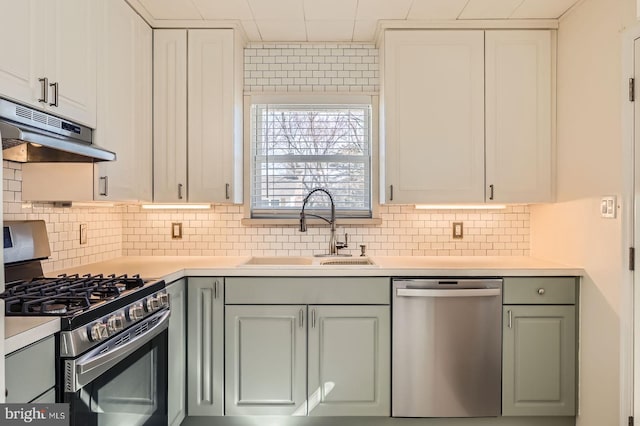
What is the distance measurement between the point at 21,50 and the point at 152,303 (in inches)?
42.7

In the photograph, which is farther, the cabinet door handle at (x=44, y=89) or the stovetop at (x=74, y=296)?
the cabinet door handle at (x=44, y=89)

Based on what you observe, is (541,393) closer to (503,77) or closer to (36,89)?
(503,77)

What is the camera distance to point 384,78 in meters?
2.72

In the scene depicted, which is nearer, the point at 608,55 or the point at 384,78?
the point at 608,55

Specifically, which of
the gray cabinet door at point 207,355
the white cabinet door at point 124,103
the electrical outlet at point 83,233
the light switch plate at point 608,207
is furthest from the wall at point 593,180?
the electrical outlet at point 83,233

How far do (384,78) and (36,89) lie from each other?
1851 millimetres

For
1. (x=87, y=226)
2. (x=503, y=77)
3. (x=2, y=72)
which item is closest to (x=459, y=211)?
(x=503, y=77)

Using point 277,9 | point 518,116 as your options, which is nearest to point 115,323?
point 277,9

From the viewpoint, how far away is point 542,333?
2412 mm

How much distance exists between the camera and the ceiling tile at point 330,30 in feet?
8.98

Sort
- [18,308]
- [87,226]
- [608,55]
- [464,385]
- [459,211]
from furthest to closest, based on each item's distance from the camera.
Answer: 1. [459,211]
2. [87,226]
3. [464,385]
4. [608,55]
5. [18,308]

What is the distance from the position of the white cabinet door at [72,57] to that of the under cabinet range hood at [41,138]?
60 millimetres

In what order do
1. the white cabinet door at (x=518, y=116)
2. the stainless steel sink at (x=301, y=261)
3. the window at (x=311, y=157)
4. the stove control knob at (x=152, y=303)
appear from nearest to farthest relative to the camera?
the stove control knob at (x=152, y=303) → the white cabinet door at (x=518, y=116) → the stainless steel sink at (x=301, y=261) → the window at (x=311, y=157)

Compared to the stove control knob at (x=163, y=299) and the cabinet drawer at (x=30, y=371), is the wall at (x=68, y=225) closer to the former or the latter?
the stove control knob at (x=163, y=299)
